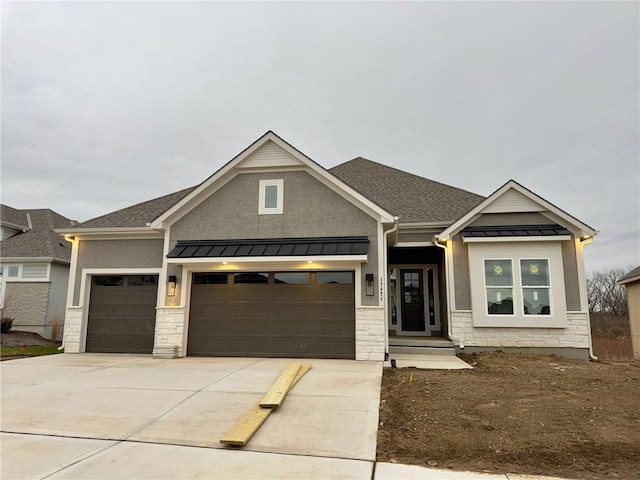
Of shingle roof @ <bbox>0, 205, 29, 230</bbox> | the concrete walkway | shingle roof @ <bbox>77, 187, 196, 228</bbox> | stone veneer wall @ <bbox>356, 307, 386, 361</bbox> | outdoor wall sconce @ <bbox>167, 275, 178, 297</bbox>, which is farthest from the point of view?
shingle roof @ <bbox>0, 205, 29, 230</bbox>

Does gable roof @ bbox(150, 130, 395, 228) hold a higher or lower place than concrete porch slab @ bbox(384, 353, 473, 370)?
higher

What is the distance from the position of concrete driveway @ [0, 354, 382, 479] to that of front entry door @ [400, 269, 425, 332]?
5554 millimetres

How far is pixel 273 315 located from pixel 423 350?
4228 millimetres

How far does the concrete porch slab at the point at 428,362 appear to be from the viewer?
8.64m

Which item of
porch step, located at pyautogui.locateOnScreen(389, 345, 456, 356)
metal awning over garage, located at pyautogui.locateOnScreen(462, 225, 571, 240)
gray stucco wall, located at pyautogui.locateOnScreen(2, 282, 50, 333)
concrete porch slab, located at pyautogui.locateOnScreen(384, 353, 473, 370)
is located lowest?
concrete porch slab, located at pyautogui.locateOnScreen(384, 353, 473, 370)

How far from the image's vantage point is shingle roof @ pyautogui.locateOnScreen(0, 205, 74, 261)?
57.8ft

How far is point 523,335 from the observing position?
10.5 metres

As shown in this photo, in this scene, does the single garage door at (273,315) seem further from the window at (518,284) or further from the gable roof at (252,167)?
the window at (518,284)

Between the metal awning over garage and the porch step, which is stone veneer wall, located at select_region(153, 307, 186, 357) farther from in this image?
the metal awning over garage

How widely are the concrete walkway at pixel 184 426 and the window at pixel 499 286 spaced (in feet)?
14.5

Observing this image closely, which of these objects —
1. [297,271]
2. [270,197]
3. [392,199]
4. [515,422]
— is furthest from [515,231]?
[515,422]

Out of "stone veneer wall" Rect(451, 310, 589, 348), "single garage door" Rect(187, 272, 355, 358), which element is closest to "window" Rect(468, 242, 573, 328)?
"stone veneer wall" Rect(451, 310, 589, 348)

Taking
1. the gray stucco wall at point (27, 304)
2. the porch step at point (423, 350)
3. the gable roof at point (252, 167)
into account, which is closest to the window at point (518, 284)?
the porch step at point (423, 350)

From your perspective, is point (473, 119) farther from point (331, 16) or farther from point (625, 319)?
point (625, 319)
